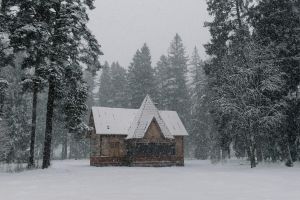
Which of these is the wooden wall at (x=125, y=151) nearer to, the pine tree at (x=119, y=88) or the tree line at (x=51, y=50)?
the tree line at (x=51, y=50)

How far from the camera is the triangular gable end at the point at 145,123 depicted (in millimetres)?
40656

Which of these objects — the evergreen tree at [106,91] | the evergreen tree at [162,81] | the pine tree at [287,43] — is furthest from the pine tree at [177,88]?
the pine tree at [287,43]

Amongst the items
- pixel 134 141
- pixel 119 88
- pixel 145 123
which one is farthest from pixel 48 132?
pixel 119 88

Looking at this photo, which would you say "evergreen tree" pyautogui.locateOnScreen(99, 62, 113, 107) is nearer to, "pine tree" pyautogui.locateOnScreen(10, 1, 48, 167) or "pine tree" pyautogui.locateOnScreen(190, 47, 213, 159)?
"pine tree" pyautogui.locateOnScreen(190, 47, 213, 159)

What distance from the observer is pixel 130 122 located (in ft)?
145

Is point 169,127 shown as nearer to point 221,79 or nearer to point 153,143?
point 153,143

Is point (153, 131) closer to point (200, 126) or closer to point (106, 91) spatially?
point (200, 126)

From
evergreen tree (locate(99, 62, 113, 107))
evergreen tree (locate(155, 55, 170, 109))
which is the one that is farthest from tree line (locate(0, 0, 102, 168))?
evergreen tree (locate(99, 62, 113, 107))

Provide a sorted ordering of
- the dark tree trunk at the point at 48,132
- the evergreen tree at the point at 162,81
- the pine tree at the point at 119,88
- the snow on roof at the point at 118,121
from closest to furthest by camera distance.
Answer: the dark tree trunk at the point at 48,132
the snow on roof at the point at 118,121
the evergreen tree at the point at 162,81
the pine tree at the point at 119,88

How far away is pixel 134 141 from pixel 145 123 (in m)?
2.38

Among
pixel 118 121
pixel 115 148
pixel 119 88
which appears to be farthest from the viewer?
pixel 119 88

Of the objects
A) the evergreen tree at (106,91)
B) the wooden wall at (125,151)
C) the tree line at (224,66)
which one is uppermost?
the evergreen tree at (106,91)

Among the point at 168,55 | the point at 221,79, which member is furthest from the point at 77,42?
the point at 168,55

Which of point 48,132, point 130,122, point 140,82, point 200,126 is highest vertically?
point 140,82
